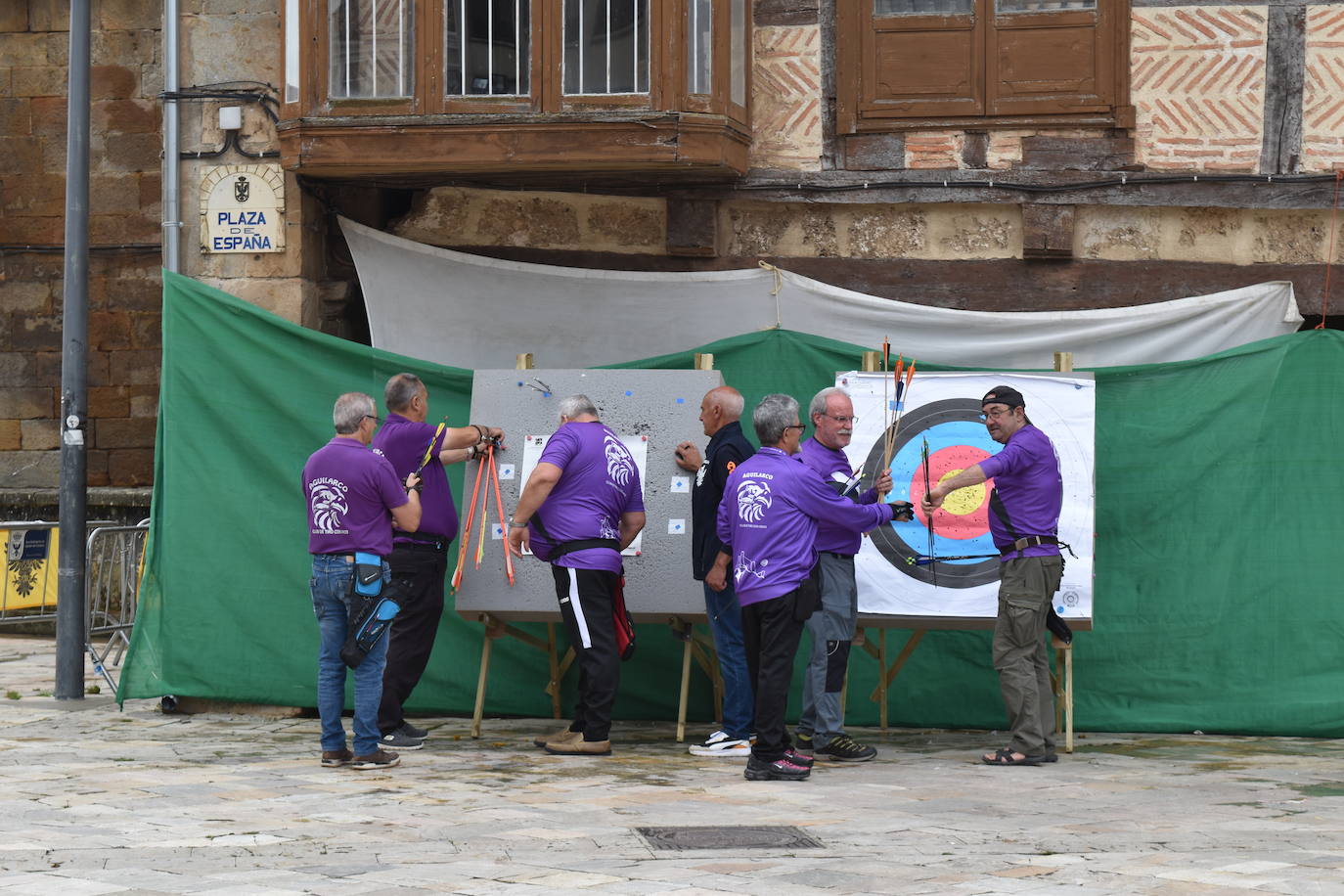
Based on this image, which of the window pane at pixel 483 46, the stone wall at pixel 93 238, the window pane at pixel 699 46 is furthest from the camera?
the stone wall at pixel 93 238

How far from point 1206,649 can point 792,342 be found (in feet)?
8.86

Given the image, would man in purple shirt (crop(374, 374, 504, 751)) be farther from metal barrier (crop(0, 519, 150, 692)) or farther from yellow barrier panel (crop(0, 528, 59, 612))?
yellow barrier panel (crop(0, 528, 59, 612))

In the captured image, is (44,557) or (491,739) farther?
(44,557)

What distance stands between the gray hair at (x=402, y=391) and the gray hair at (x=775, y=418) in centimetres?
183

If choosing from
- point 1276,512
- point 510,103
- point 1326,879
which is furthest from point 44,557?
point 1326,879

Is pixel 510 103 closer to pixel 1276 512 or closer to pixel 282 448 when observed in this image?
pixel 282 448

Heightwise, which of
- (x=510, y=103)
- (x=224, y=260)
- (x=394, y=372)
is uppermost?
(x=510, y=103)

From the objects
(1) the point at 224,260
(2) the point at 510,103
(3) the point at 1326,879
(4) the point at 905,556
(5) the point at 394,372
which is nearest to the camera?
(3) the point at 1326,879

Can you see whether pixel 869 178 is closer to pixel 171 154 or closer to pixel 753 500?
pixel 753 500

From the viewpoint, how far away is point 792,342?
31.1 ft

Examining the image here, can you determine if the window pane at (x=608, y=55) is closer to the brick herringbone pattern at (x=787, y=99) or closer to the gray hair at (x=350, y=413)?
the brick herringbone pattern at (x=787, y=99)

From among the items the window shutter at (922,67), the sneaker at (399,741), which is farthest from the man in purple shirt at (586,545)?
the window shutter at (922,67)

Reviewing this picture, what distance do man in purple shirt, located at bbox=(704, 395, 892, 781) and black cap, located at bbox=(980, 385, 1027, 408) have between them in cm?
101

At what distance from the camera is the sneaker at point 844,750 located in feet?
27.1
